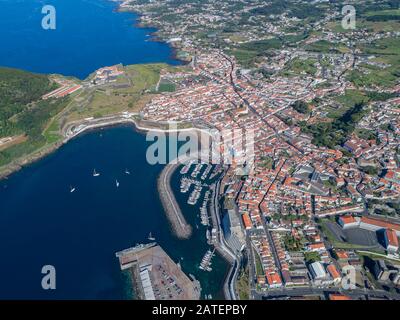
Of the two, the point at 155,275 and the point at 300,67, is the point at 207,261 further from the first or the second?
the point at 300,67

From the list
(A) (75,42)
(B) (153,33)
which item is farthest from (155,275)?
(B) (153,33)

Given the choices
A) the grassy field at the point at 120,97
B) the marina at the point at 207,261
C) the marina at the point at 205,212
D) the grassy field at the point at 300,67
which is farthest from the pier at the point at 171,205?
the grassy field at the point at 300,67

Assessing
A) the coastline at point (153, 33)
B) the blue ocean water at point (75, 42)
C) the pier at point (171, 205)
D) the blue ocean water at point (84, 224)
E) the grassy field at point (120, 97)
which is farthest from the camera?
the coastline at point (153, 33)

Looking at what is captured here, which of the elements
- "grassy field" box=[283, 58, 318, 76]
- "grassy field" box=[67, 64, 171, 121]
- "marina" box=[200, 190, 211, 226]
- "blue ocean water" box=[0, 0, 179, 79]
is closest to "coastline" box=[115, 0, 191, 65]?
"blue ocean water" box=[0, 0, 179, 79]

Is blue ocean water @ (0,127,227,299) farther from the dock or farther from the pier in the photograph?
the dock

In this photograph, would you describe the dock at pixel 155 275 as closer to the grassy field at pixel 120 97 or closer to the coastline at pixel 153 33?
the grassy field at pixel 120 97
